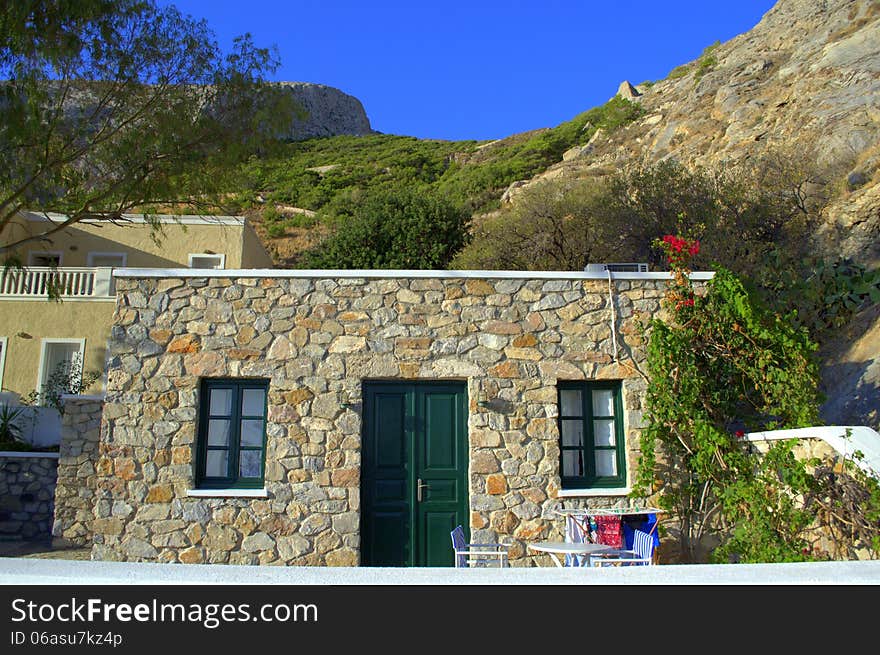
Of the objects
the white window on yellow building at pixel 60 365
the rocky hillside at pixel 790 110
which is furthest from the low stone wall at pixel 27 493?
the rocky hillside at pixel 790 110

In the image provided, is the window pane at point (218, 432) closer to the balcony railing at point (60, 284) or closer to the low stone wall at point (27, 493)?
the low stone wall at point (27, 493)

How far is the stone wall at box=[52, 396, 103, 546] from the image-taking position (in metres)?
10.1

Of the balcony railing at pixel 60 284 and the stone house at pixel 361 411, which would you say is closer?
the stone house at pixel 361 411

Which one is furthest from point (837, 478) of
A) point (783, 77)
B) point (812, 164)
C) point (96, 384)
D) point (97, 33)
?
point (783, 77)

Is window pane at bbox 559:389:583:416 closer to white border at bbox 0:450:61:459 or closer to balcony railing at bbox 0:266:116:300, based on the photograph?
white border at bbox 0:450:61:459

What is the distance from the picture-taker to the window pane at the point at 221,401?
783 centimetres

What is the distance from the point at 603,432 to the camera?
7988 mm

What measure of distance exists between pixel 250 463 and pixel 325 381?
1.23 m

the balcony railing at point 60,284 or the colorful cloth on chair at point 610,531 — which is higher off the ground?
the balcony railing at point 60,284

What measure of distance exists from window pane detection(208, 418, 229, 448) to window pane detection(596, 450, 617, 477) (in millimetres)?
4226

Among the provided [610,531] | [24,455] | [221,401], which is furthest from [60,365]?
[610,531]

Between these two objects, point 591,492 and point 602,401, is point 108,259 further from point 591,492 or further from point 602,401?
point 591,492

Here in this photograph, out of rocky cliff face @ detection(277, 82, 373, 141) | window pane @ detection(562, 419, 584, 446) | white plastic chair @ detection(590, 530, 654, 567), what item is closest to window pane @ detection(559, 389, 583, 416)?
window pane @ detection(562, 419, 584, 446)
